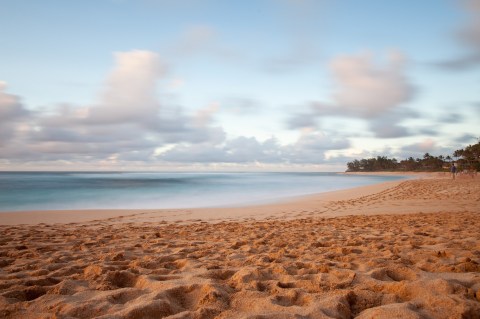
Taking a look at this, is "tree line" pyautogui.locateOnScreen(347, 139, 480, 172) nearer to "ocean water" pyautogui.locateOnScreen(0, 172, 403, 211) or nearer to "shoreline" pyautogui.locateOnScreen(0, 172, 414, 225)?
"ocean water" pyautogui.locateOnScreen(0, 172, 403, 211)

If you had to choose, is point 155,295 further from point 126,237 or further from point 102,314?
point 126,237

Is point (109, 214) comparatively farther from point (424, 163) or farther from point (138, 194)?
point (424, 163)

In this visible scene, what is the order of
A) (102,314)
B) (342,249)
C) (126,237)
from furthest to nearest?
(126,237)
(342,249)
(102,314)

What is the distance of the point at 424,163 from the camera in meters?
104

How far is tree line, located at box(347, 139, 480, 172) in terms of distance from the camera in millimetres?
60322

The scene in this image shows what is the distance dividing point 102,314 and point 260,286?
54.2 inches

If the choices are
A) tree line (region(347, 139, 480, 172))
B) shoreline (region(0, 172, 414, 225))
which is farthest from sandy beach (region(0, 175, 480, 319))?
tree line (region(347, 139, 480, 172))

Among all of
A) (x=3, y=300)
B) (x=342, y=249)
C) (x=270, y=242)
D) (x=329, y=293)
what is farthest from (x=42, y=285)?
(x=342, y=249)

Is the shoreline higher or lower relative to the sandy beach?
lower

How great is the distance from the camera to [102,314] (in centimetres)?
232

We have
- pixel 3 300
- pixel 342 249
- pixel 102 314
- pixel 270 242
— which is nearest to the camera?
pixel 102 314

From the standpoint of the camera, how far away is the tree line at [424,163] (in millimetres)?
60322

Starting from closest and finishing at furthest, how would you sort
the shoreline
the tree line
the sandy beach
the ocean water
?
the sandy beach
the shoreline
the ocean water
the tree line

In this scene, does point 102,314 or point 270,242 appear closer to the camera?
point 102,314
